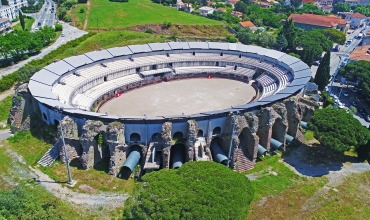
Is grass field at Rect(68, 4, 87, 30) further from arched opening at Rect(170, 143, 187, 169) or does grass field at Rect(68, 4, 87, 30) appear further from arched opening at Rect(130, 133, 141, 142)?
arched opening at Rect(170, 143, 187, 169)

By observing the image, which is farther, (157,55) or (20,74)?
(157,55)

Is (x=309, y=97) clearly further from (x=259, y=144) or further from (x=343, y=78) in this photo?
(x=343, y=78)

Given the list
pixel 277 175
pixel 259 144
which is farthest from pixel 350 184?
pixel 259 144

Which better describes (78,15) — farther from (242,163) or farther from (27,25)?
(242,163)

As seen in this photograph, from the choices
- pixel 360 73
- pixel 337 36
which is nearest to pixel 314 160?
pixel 360 73

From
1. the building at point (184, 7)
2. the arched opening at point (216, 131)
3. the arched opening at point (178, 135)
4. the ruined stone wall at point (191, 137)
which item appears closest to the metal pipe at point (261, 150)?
the arched opening at point (216, 131)

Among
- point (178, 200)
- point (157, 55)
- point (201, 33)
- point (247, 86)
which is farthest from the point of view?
point (201, 33)

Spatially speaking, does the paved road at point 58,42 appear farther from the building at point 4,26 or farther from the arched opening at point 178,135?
the arched opening at point 178,135
